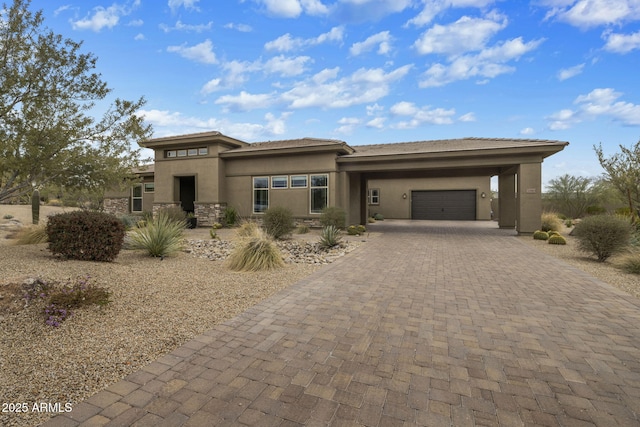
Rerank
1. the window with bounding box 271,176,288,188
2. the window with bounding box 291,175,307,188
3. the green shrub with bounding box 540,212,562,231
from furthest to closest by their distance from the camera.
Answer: the window with bounding box 271,176,288,188 → the window with bounding box 291,175,307,188 → the green shrub with bounding box 540,212,562,231

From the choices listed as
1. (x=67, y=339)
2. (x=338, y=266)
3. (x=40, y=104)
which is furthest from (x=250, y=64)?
(x=67, y=339)

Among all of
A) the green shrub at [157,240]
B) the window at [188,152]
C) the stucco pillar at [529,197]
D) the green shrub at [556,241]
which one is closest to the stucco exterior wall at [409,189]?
the stucco pillar at [529,197]

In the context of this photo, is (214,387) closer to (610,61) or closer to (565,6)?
(565,6)

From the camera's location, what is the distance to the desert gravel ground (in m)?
2.57

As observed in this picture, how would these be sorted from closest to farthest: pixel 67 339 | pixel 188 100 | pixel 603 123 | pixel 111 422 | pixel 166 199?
pixel 111 422
pixel 67 339
pixel 188 100
pixel 603 123
pixel 166 199

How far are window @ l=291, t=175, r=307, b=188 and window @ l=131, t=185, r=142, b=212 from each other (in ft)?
39.3

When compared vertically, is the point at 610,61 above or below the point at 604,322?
above

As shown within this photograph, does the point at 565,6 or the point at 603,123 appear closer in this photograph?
the point at 565,6

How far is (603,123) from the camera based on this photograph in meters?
13.9

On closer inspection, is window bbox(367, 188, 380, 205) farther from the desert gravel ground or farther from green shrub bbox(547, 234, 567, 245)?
the desert gravel ground

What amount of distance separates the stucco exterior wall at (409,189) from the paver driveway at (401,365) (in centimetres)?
2119

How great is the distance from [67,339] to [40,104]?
492cm

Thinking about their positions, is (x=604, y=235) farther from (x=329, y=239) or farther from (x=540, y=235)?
(x=329, y=239)

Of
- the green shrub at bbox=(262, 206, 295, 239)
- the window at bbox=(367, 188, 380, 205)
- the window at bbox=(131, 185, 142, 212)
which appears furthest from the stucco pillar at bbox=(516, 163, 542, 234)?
the window at bbox=(131, 185, 142, 212)
